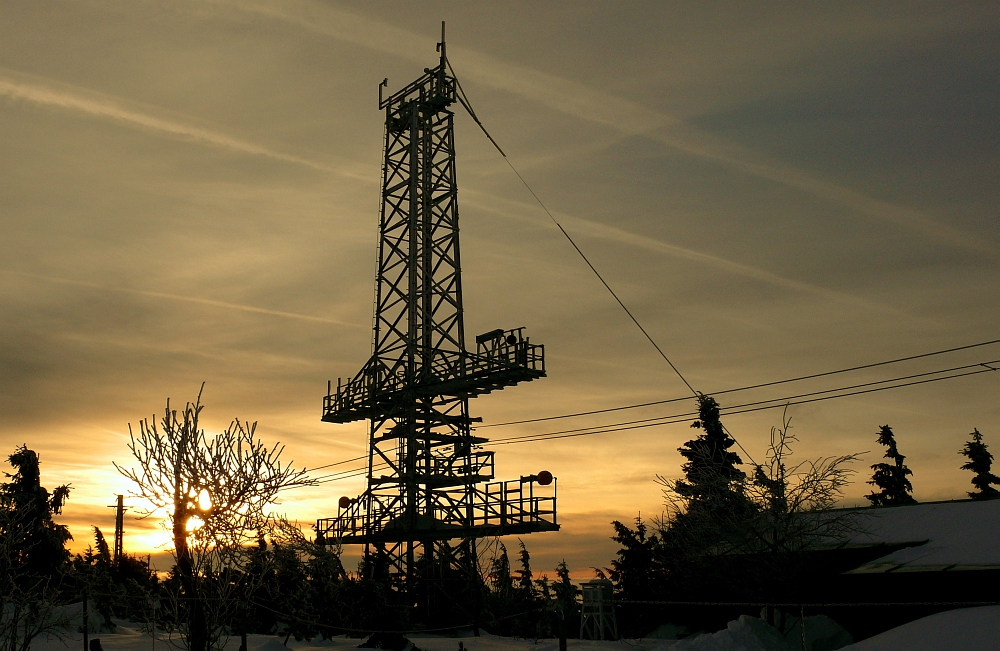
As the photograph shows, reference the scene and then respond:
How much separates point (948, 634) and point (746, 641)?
7.03 metres

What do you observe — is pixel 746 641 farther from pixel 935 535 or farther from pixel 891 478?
pixel 891 478

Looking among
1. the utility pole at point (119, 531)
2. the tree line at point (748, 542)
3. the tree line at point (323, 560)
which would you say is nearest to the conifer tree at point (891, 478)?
the tree line at point (323, 560)

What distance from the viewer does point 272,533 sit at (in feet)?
74.4

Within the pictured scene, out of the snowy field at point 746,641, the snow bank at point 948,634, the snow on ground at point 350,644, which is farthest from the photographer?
the snow on ground at point 350,644

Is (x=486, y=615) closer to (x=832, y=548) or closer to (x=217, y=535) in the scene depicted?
(x=832, y=548)

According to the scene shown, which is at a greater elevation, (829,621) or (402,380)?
(402,380)

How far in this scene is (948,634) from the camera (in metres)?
17.1

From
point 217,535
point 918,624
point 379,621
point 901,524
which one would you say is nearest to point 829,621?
point 901,524

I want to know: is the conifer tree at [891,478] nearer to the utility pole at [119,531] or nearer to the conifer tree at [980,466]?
the conifer tree at [980,466]

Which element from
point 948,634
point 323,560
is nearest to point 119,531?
point 323,560

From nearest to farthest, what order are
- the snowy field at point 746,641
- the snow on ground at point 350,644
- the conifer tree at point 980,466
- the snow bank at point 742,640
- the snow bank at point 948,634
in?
the snow bank at point 948,634, the snowy field at point 746,641, the snow bank at point 742,640, the snow on ground at point 350,644, the conifer tree at point 980,466

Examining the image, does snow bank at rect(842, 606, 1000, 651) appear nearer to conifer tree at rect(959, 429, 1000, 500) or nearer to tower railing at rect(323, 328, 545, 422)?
tower railing at rect(323, 328, 545, 422)

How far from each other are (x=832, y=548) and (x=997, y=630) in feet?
50.4

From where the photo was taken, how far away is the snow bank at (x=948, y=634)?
53.4 ft
